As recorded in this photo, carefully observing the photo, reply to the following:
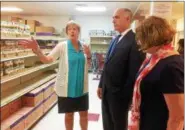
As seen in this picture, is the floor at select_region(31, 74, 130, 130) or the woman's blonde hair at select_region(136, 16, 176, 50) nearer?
the woman's blonde hair at select_region(136, 16, 176, 50)

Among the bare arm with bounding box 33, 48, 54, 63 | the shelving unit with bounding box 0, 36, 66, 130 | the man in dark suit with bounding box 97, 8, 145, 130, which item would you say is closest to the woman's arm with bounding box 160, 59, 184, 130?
the man in dark suit with bounding box 97, 8, 145, 130

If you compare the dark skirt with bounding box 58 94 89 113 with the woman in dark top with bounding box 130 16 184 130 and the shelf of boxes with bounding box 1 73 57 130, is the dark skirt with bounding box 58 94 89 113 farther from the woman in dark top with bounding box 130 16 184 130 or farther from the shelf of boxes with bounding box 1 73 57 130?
the woman in dark top with bounding box 130 16 184 130

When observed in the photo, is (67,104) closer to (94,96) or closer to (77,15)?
(94,96)

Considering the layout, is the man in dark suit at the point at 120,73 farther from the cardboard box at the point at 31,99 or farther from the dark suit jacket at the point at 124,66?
the cardboard box at the point at 31,99

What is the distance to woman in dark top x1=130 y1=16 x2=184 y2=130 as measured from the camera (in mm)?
1243

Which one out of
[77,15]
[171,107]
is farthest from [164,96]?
[77,15]

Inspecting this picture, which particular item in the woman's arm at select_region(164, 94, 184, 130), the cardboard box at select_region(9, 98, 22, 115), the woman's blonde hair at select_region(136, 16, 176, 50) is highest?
the woman's blonde hair at select_region(136, 16, 176, 50)

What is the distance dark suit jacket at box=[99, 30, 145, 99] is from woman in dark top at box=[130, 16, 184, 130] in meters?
0.59

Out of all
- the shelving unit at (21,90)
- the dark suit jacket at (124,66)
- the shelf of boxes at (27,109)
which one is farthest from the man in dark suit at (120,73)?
the shelf of boxes at (27,109)

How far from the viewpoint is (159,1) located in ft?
7.79

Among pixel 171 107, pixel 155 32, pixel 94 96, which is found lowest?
pixel 94 96

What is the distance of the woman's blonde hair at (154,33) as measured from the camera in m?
1.31

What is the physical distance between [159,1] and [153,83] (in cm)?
137

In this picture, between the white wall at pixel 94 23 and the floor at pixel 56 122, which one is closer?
the floor at pixel 56 122
